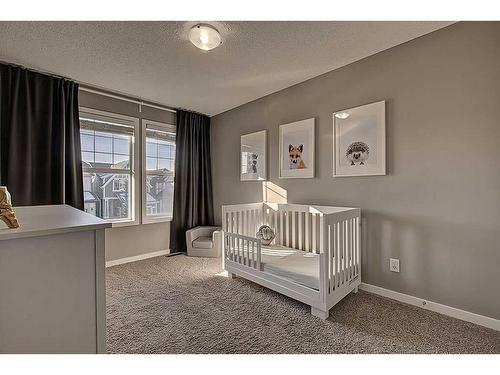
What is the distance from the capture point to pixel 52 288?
2.99 feet

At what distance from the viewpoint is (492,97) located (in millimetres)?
1761

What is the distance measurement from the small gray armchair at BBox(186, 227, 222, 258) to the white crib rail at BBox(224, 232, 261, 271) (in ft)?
2.57

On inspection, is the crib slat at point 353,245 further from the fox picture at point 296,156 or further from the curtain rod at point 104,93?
the curtain rod at point 104,93

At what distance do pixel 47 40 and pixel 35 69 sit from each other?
736mm

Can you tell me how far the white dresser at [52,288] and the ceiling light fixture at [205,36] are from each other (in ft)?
5.09

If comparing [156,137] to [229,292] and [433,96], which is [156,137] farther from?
[433,96]

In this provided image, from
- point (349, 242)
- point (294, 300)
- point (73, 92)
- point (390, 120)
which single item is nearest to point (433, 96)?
point (390, 120)

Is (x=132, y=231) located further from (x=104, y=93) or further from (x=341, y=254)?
(x=341, y=254)

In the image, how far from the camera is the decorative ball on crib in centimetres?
301

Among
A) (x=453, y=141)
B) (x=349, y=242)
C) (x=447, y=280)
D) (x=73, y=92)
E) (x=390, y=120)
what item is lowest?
(x=447, y=280)

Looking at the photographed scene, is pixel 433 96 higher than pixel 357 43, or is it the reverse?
pixel 357 43

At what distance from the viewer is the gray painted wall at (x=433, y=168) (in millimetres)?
1795

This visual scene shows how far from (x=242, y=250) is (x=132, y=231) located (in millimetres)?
1778

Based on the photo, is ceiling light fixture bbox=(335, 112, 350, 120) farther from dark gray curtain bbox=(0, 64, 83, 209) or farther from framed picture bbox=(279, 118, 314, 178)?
dark gray curtain bbox=(0, 64, 83, 209)
